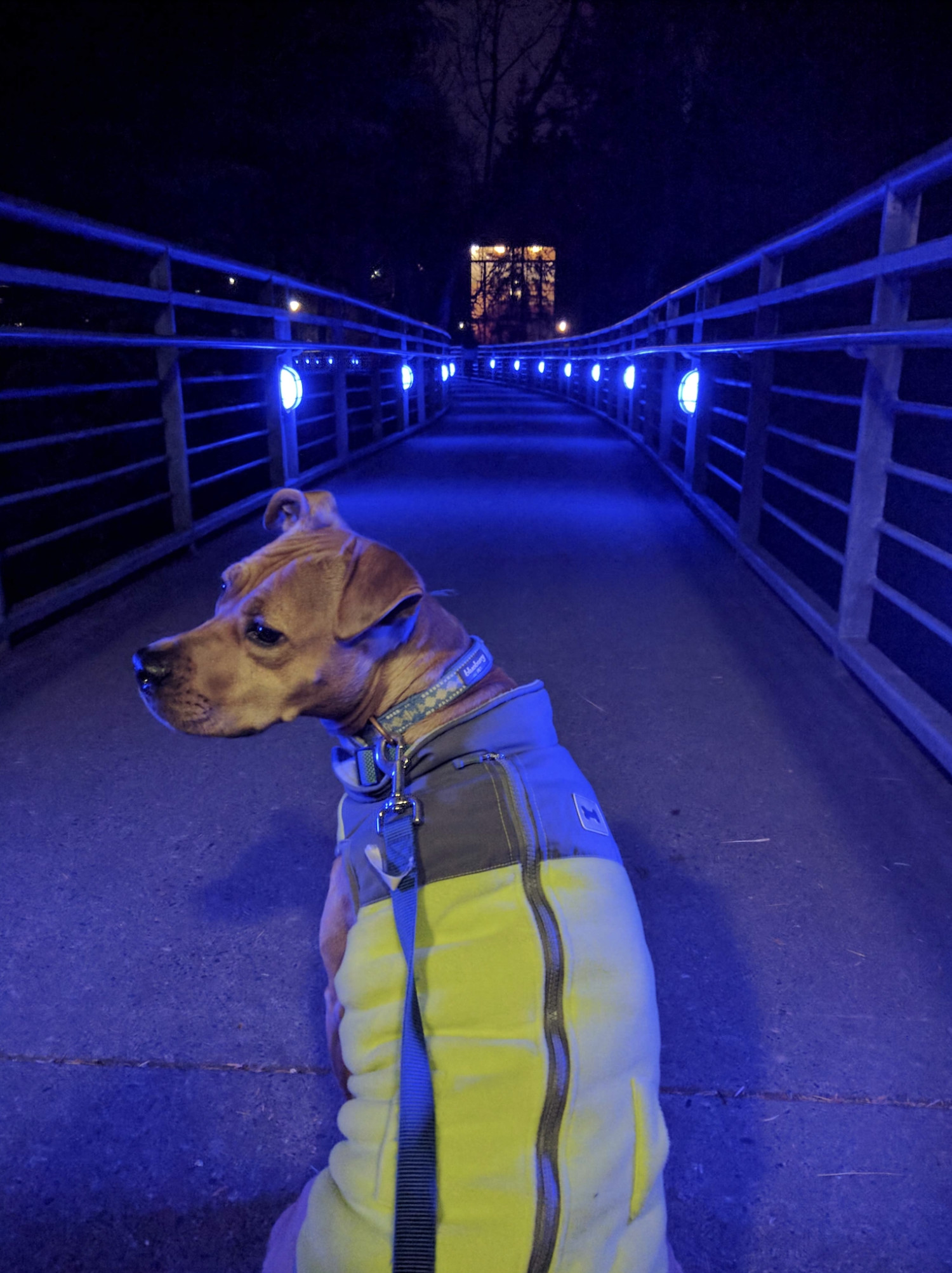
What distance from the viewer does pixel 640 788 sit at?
11.0ft

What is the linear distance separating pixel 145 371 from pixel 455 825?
8362mm

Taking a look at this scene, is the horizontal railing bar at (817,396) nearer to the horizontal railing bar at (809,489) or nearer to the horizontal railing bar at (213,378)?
the horizontal railing bar at (809,489)

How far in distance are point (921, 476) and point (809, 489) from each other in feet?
5.01

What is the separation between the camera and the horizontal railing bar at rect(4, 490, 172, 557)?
4934 millimetres

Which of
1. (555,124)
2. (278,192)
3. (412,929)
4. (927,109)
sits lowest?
(412,929)

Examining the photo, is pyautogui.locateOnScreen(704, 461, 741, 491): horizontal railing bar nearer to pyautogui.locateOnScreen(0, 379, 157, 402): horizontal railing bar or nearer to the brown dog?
pyautogui.locateOnScreen(0, 379, 157, 402): horizontal railing bar

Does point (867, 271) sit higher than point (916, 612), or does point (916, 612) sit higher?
point (867, 271)

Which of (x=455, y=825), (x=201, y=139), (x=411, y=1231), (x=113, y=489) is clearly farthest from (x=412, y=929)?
(x=201, y=139)

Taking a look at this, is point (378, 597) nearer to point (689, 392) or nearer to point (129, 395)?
point (129, 395)

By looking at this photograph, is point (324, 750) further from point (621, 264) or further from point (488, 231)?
point (488, 231)

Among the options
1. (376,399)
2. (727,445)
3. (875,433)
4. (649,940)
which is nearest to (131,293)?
(875,433)

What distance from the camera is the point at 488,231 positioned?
32906 millimetres

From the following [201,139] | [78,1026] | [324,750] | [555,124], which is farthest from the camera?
[555,124]

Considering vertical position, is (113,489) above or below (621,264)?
below
